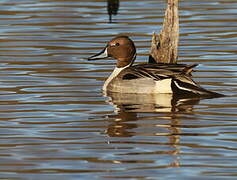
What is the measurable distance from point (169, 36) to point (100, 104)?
1780 millimetres

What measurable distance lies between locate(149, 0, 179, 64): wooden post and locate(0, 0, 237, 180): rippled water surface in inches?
28.2

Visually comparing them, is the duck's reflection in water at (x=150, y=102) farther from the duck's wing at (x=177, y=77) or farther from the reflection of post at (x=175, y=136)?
the reflection of post at (x=175, y=136)

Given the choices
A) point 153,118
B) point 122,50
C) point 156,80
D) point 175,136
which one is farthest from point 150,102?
point 175,136

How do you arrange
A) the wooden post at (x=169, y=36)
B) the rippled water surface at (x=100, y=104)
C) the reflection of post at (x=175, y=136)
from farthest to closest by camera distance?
the wooden post at (x=169, y=36)
the reflection of post at (x=175, y=136)
the rippled water surface at (x=100, y=104)

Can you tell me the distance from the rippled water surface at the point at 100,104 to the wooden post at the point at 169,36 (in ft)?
2.35

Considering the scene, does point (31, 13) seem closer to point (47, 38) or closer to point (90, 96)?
point (47, 38)

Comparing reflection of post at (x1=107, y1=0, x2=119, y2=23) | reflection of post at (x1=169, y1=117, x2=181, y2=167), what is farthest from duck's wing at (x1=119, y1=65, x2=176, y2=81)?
reflection of post at (x1=107, y1=0, x2=119, y2=23)

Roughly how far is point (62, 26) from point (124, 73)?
20.5ft

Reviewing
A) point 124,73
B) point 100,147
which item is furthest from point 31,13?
point 100,147

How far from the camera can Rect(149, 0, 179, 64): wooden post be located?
15012 millimetres

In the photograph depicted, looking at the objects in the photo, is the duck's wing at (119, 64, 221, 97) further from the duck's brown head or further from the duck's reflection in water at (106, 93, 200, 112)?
the duck's brown head

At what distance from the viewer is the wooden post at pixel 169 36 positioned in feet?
49.3

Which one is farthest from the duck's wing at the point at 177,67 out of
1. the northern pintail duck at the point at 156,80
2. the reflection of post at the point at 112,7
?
the reflection of post at the point at 112,7

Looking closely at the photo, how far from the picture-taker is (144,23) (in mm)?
21031
